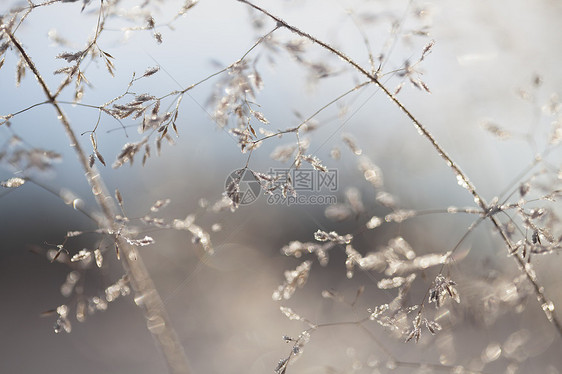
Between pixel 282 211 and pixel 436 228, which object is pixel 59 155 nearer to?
pixel 436 228

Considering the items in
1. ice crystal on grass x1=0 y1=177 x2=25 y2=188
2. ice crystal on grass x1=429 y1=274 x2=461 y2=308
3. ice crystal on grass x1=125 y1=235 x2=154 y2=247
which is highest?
ice crystal on grass x1=0 y1=177 x2=25 y2=188

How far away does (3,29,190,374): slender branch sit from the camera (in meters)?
0.99

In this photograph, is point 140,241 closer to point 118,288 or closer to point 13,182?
point 118,288

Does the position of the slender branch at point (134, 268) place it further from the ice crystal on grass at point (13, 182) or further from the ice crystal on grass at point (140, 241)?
the ice crystal on grass at point (13, 182)

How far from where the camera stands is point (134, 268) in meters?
1.04

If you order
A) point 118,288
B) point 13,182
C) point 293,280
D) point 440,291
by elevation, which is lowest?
point 440,291

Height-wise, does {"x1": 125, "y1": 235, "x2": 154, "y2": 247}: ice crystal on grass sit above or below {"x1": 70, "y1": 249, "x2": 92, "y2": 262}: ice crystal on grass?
below

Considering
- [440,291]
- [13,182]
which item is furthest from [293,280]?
[13,182]

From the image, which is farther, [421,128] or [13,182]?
[13,182]

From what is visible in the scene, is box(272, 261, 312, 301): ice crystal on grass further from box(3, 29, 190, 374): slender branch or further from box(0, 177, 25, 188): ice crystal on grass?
box(0, 177, 25, 188): ice crystal on grass

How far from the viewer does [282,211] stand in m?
5.00

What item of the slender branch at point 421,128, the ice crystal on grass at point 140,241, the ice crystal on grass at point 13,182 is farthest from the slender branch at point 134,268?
the slender branch at point 421,128

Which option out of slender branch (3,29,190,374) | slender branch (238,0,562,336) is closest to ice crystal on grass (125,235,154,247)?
slender branch (3,29,190,374)

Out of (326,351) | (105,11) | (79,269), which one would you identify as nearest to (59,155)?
(79,269)
